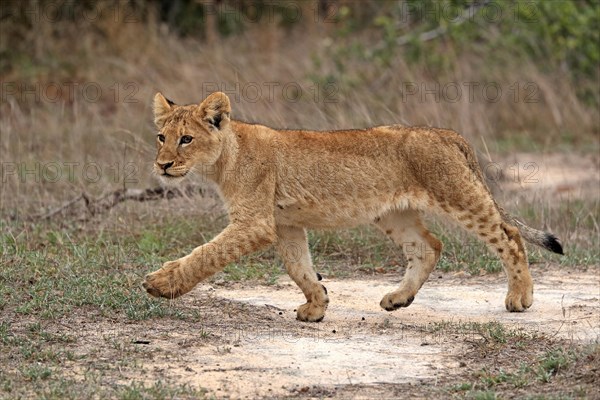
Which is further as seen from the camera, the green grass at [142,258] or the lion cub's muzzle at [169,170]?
the green grass at [142,258]

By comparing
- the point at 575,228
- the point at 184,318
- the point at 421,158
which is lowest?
the point at 575,228

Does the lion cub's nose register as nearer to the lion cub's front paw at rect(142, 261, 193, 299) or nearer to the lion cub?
the lion cub

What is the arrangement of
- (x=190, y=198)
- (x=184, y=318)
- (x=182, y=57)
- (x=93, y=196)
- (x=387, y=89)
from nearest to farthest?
(x=184, y=318) < (x=190, y=198) < (x=93, y=196) < (x=387, y=89) < (x=182, y=57)

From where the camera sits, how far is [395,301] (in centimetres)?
684

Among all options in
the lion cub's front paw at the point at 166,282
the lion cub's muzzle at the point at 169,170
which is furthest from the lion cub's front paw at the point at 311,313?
the lion cub's muzzle at the point at 169,170

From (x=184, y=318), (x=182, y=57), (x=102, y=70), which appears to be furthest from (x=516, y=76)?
(x=184, y=318)

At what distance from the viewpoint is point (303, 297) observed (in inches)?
284

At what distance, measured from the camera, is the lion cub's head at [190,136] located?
6355mm

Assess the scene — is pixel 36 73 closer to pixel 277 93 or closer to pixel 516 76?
pixel 277 93

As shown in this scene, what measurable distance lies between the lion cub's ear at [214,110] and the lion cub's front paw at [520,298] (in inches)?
80.5

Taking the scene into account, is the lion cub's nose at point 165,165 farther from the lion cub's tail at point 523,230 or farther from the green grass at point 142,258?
the lion cub's tail at point 523,230

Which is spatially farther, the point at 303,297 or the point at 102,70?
the point at 102,70

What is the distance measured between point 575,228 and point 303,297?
10.2ft

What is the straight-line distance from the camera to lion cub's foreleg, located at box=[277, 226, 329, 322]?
6590 millimetres
